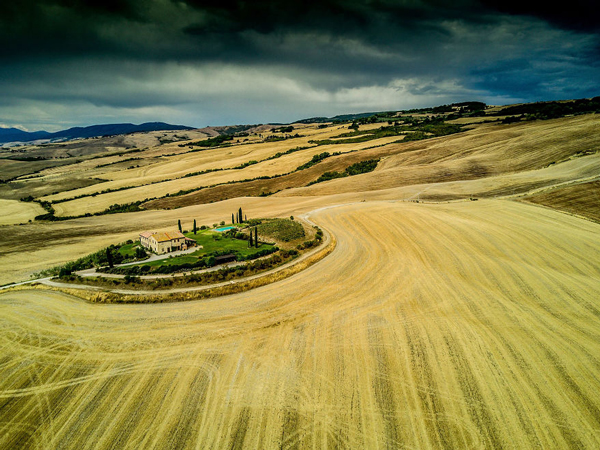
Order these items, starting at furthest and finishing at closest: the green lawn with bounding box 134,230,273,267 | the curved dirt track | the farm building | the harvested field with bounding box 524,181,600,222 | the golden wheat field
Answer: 1. the harvested field with bounding box 524,181,600,222
2. the farm building
3. the green lawn with bounding box 134,230,273,267
4. the golden wheat field
5. the curved dirt track

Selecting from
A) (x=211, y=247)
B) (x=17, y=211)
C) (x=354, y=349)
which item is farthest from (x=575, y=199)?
(x=17, y=211)

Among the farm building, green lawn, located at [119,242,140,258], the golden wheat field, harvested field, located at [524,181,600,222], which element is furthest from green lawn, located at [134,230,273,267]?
harvested field, located at [524,181,600,222]

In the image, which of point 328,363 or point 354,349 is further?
point 354,349

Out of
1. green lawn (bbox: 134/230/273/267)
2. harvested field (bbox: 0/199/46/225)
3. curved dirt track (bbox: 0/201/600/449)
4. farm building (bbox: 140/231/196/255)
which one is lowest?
curved dirt track (bbox: 0/201/600/449)

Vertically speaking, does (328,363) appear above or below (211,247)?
below

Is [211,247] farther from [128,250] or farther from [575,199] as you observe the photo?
[575,199]

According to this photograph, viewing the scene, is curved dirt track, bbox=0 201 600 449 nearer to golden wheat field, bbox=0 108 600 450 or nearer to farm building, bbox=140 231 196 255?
golden wheat field, bbox=0 108 600 450

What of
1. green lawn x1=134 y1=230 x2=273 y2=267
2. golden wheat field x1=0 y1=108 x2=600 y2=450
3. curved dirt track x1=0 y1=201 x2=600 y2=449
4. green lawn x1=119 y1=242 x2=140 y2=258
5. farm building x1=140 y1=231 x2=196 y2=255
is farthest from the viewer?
farm building x1=140 y1=231 x2=196 y2=255

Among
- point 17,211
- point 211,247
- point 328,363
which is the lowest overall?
point 328,363

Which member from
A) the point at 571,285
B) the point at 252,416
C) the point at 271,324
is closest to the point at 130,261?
the point at 271,324
